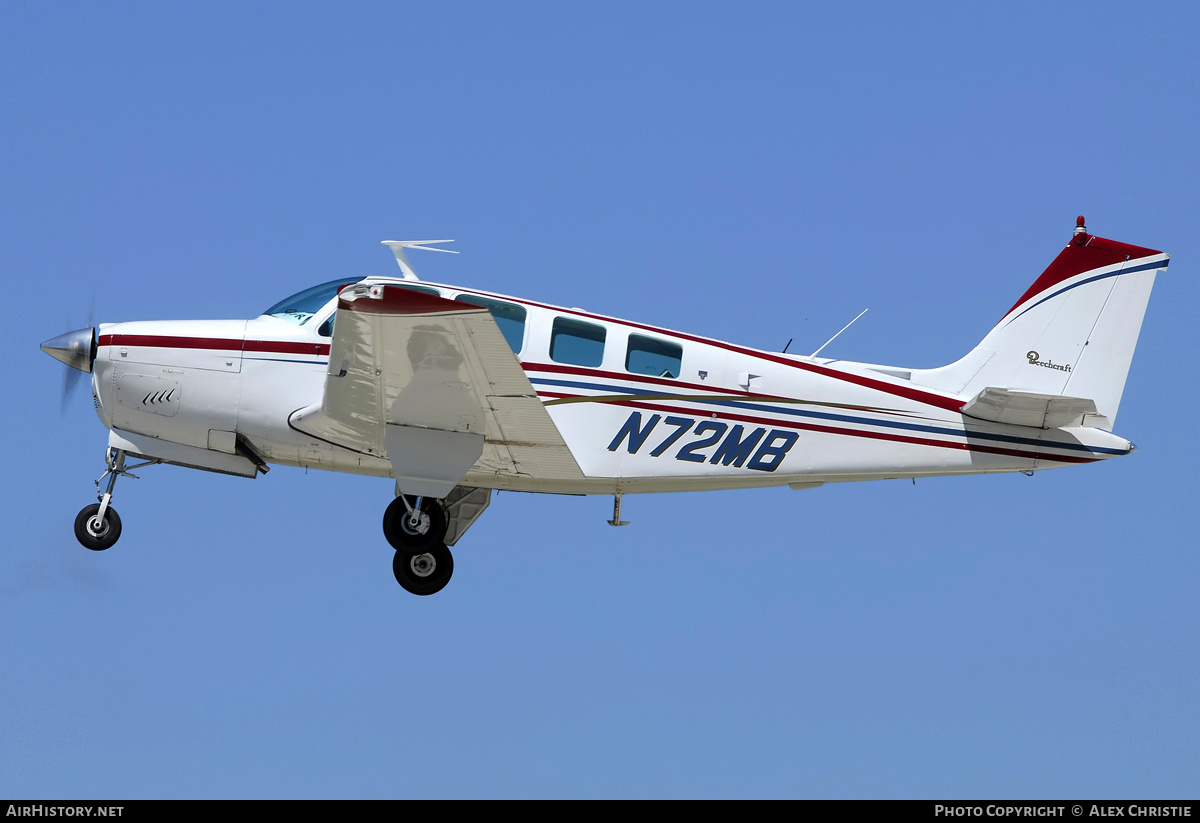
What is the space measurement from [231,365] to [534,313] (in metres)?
3.05

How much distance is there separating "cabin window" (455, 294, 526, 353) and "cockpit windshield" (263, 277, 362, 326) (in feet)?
4.28

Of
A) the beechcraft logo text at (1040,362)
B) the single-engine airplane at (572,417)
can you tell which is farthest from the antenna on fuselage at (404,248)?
the beechcraft logo text at (1040,362)

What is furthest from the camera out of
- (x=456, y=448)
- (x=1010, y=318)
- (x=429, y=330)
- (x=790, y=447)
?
(x=1010, y=318)

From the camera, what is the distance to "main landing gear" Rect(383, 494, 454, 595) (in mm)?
13523

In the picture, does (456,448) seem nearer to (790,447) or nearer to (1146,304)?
(790,447)

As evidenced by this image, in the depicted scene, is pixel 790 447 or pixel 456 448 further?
pixel 790 447

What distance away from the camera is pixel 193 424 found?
12820mm

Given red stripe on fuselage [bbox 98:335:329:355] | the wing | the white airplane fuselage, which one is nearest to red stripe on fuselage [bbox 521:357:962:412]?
the white airplane fuselage

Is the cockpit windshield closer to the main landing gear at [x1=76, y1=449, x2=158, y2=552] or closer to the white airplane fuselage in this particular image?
the white airplane fuselage

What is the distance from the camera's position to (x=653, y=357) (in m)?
12.8

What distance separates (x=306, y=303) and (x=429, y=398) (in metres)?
2.19

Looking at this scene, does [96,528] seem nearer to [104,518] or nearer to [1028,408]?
[104,518]

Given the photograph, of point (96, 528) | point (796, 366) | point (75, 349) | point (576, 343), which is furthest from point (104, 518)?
point (796, 366)

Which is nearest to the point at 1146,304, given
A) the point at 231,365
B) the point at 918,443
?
the point at 918,443
